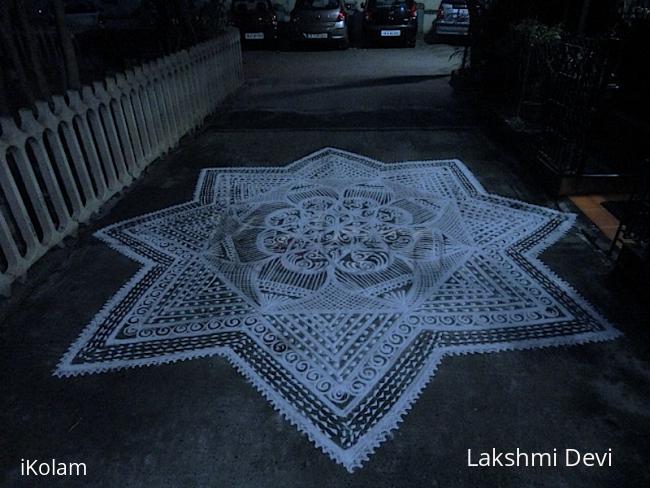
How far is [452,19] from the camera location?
1245 centimetres

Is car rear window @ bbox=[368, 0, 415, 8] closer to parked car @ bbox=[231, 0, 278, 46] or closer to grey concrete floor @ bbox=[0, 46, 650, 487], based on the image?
parked car @ bbox=[231, 0, 278, 46]

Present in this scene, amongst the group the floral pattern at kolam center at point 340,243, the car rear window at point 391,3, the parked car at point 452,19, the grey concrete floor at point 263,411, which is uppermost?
the car rear window at point 391,3

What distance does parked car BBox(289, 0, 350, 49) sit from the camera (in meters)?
11.6

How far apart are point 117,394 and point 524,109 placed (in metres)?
5.25

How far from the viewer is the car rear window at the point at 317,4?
11633mm

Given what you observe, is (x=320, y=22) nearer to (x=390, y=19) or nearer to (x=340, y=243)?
(x=390, y=19)

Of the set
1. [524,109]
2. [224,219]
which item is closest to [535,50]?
[524,109]

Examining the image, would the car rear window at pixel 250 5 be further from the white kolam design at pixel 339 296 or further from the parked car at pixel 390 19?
the white kolam design at pixel 339 296

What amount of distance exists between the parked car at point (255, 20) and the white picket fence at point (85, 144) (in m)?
7.23

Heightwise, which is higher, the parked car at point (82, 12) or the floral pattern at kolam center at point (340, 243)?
the parked car at point (82, 12)

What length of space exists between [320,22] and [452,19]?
4142 millimetres

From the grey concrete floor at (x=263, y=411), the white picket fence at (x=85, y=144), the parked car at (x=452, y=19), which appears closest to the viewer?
the grey concrete floor at (x=263, y=411)

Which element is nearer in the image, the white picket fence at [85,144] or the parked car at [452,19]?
the white picket fence at [85,144]

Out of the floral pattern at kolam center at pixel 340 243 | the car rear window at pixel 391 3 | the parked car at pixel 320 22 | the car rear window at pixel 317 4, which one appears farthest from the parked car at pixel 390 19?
the floral pattern at kolam center at pixel 340 243
